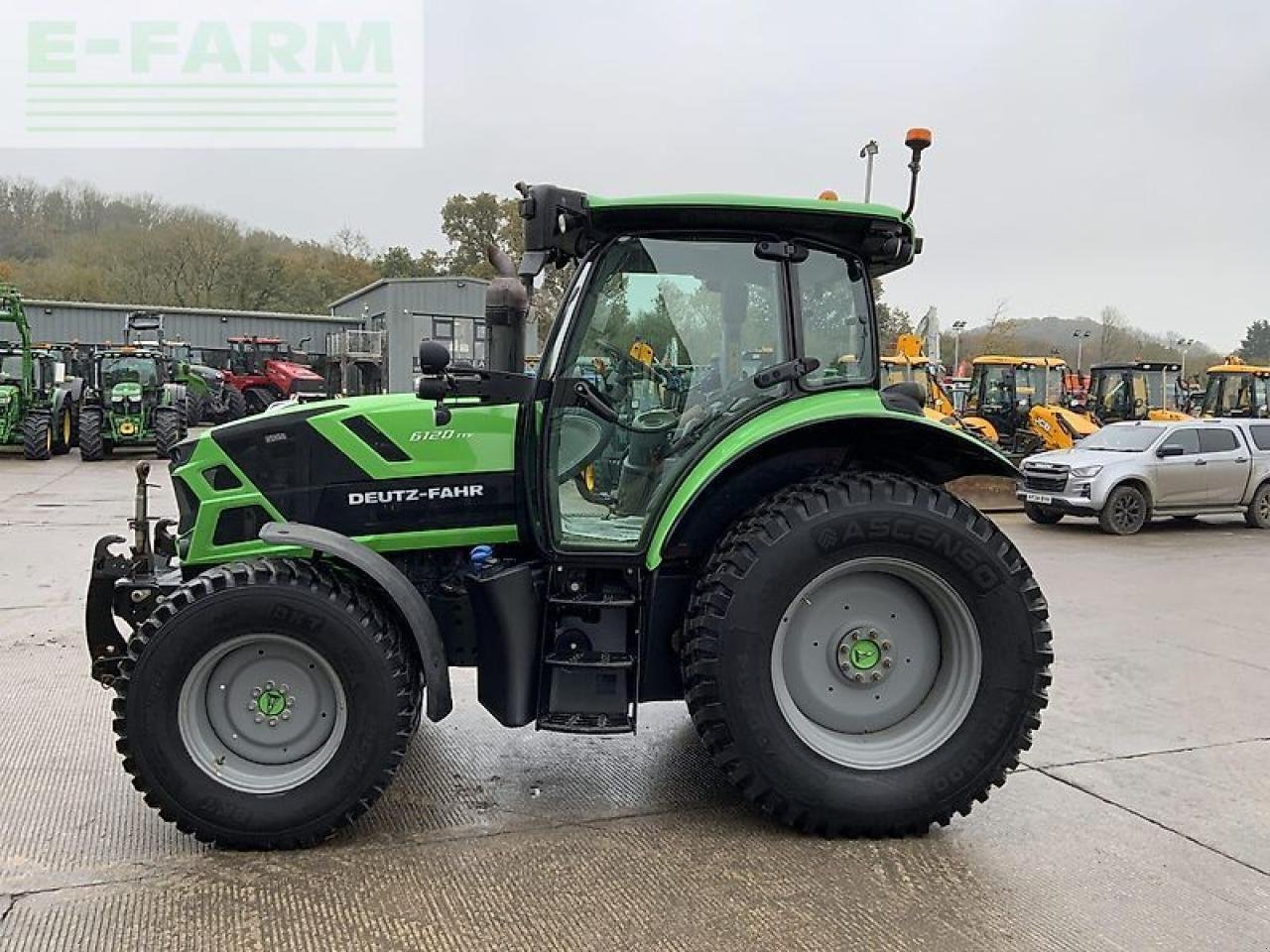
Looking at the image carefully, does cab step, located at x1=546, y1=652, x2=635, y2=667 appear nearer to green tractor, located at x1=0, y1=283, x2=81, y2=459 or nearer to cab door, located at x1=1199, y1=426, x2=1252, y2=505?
cab door, located at x1=1199, y1=426, x2=1252, y2=505

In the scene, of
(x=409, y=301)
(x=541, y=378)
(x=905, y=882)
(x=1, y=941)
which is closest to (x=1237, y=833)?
(x=905, y=882)

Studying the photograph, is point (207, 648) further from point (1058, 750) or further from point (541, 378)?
point (1058, 750)

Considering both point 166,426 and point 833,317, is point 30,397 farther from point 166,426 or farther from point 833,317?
point 833,317

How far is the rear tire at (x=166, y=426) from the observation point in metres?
20.2

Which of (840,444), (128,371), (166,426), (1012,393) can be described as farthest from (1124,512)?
(128,371)

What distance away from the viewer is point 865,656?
12.5ft

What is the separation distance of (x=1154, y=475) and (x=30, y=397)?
65.1 feet

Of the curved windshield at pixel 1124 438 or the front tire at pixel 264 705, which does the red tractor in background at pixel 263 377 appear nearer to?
the curved windshield at pixel 1124 438

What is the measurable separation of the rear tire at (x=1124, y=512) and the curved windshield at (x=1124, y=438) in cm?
68

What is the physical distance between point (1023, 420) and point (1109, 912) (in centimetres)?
2028

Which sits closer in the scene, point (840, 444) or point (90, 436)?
point (840, 444)

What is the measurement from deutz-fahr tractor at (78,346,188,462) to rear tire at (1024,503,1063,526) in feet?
50.8

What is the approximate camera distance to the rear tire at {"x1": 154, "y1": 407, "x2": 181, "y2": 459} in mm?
20203

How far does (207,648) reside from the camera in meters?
3.41
